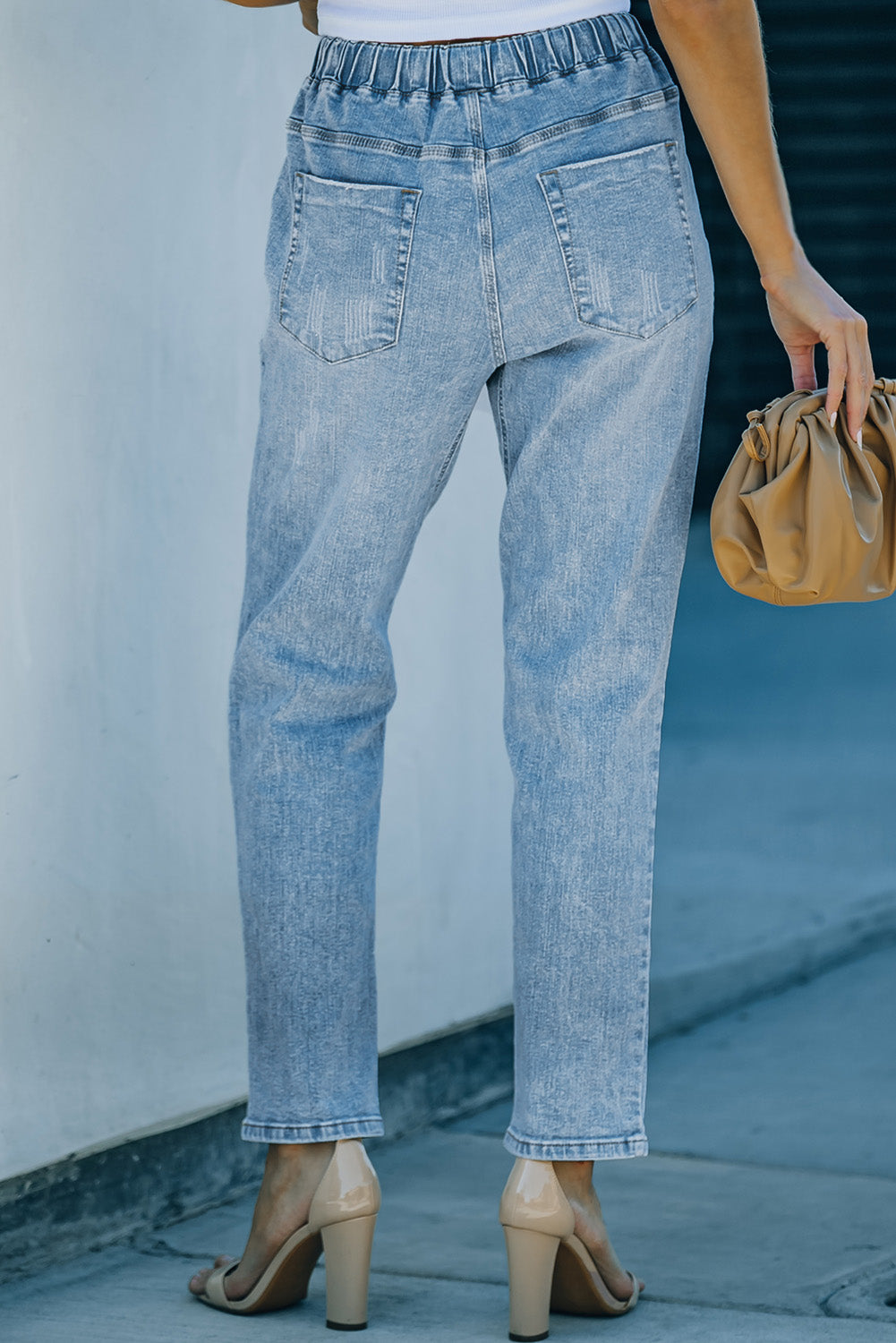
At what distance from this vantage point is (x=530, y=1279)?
1.44 m

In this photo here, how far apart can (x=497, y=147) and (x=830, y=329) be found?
1.03 ft

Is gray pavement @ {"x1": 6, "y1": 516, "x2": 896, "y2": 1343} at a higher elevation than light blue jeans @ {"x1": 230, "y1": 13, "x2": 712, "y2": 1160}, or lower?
lower

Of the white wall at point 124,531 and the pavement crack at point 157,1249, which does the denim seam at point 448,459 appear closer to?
the white wall at point 124,531

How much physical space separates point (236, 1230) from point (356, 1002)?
41 cm

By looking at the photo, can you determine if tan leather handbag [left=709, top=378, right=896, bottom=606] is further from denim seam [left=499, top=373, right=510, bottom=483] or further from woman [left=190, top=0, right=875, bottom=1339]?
denim seam [left=499, top=373, right=510, bottom=483]

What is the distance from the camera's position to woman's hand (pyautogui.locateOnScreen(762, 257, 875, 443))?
4.74 ft

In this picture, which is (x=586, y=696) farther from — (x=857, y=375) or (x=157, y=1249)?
(x=157, y=1249)

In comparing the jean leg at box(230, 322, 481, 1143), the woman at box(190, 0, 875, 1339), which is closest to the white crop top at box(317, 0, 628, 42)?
the woman at box(190, 0, 875, 1339)

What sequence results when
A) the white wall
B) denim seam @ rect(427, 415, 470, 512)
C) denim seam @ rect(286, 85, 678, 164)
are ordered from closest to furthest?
denim seam @ rect(286, 85, 678, 164) → denim seam @ rect(427, 415, 470, 512) → the white wall

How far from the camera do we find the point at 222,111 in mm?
1842

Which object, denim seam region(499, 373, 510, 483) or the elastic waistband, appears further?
denim seam region(499, 373, 510, 483)

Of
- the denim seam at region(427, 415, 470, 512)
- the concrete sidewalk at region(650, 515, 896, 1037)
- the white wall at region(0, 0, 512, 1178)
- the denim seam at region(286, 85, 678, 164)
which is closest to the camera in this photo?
the denim seam at region(286, 85, 678, 164)

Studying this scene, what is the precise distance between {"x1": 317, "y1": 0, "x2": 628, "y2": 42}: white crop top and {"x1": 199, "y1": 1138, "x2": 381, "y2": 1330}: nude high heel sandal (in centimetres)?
92

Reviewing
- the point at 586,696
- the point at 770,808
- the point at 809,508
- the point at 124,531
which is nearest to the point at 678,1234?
the point at 586,696
